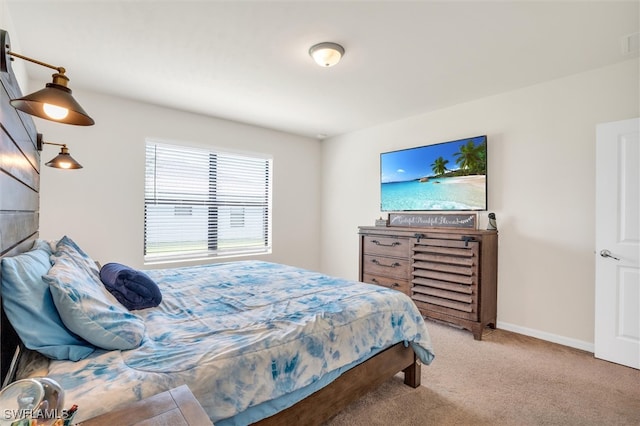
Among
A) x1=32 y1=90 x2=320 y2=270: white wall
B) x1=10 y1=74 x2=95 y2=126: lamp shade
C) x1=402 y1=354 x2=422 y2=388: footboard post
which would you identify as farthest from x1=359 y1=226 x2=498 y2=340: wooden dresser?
x1=10 y1=74 x2=95 y2=126: lamp shade

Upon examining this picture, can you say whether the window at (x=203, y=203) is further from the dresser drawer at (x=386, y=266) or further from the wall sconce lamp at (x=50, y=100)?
the wall sconce lamp at (x=50, y=100)

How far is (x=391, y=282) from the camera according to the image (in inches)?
148

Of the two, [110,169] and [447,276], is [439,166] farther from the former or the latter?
[110,169]

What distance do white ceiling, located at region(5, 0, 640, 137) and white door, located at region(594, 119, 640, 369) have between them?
2.42 ft

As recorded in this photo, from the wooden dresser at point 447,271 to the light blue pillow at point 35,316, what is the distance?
301cm

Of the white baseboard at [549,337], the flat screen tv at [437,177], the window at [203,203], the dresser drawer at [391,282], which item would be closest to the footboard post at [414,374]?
the dresser drawer at [391,282]

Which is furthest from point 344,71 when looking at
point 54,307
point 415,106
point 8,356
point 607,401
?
point 607,401

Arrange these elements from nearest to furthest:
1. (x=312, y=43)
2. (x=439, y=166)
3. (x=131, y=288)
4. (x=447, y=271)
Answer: (x=131, y=288) → (x=312, y=43) → (x=447, y=271) → (x=439, y=166)

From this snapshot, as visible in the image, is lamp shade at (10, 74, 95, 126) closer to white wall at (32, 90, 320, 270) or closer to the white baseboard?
white wall at (32, 90, 320, 270)

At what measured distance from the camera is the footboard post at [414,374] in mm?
2115

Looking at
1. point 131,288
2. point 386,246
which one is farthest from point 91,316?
point 386,246

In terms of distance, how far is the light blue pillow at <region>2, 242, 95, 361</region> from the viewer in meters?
1.07

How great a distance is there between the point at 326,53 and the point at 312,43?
13cm

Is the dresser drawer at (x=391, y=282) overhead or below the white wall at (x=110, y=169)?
below
